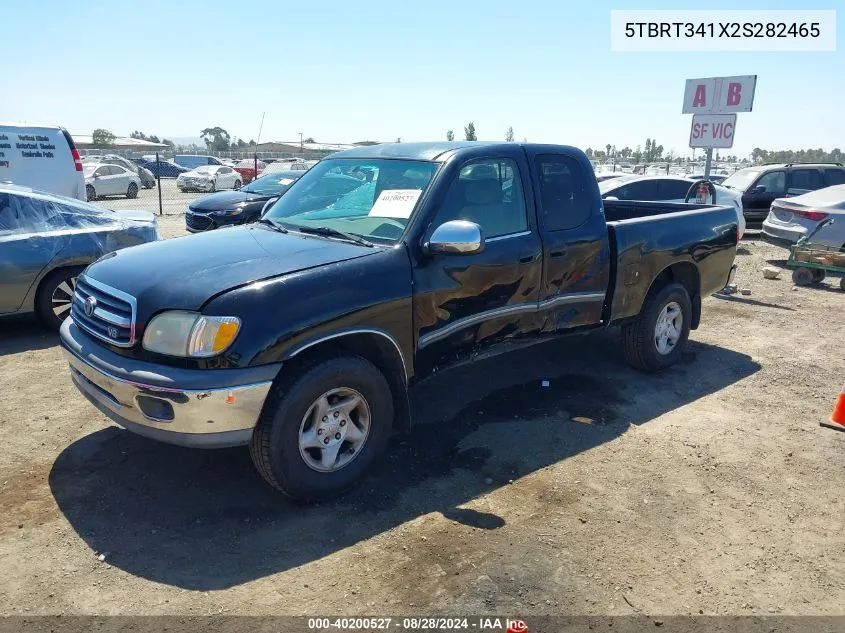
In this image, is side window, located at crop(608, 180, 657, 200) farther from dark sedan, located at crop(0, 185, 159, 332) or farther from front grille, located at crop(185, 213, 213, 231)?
dark sedan, located at crop(0, 185, 159, 332)

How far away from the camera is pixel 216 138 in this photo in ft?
283

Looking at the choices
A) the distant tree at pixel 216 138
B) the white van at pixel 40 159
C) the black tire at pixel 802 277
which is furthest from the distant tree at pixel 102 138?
the black tire at pixel 802 277

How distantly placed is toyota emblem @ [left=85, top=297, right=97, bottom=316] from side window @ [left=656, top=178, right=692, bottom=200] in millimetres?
10649

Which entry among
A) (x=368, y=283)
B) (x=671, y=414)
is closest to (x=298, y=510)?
(x=368, y=283)

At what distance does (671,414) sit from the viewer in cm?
497

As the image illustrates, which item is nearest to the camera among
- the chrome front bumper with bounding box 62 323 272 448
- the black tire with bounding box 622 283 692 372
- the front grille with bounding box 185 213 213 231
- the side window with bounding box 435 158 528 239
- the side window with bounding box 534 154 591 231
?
the chrome front bumper with bounding box 62 323 272 448

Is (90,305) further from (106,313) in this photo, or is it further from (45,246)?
(45,246)

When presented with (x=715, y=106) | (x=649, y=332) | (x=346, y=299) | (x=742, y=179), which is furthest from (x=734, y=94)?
(x=346, y=299)

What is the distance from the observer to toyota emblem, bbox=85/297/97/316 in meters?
3.65

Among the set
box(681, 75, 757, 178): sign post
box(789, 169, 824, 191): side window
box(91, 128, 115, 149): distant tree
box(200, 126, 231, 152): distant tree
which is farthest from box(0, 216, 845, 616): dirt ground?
box(200, 126, 231, 152): distant tree

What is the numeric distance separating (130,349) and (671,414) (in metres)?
Answer: 3.82

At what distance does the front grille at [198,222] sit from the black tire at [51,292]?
18.2 feet

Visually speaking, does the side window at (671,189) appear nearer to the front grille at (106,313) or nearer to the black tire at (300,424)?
the black tire at (300,424)

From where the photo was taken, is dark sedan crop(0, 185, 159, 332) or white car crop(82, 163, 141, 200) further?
white car crop(82, 163, 141, 200)
